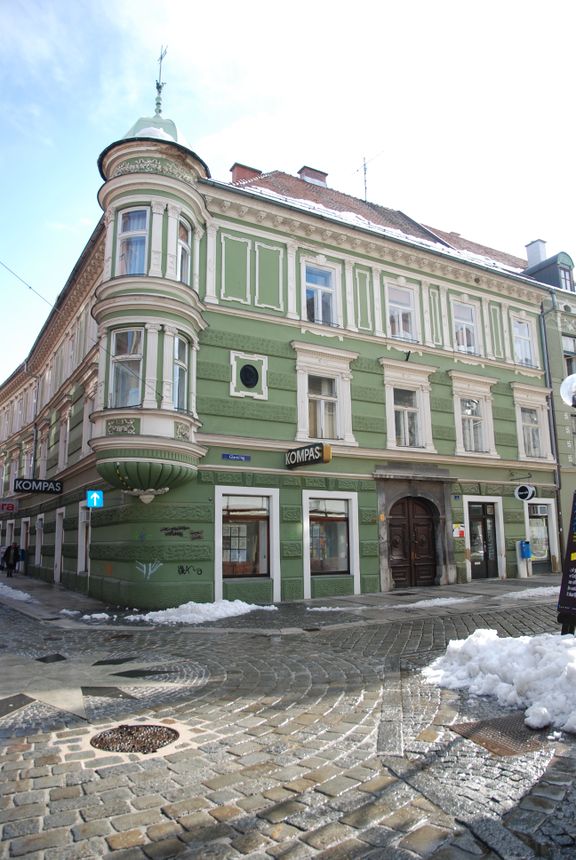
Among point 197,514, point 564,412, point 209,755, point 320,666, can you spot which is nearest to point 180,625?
point 197,514

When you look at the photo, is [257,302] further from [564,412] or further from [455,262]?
[564,412]

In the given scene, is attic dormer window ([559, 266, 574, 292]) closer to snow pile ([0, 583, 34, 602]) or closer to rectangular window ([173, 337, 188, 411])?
rectangular window ([173, 337, 188, 411])

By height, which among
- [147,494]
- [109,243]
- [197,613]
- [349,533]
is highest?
[109,243]

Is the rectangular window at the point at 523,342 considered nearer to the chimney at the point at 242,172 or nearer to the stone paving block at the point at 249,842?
the chimney at the point at 242,172

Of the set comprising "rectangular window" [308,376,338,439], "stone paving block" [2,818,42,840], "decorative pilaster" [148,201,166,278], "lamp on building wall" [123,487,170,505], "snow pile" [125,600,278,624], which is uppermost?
"decorative pilaster" [148,201,166,278]

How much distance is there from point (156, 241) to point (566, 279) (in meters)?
18.4

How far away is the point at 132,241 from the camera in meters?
14.6

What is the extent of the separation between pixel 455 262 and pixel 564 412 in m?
7.58

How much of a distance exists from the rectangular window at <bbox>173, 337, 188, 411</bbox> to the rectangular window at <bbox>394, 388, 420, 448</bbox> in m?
7.02

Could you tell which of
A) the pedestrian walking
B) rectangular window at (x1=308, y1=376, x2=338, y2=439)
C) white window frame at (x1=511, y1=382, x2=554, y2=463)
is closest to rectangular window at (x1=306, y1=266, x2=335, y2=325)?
rectangular window at (x1=308, y1=376, x2=338, y2=439)

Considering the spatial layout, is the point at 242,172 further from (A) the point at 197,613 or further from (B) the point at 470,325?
(A) the point at 197,613

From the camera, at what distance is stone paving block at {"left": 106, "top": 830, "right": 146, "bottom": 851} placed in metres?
3.27

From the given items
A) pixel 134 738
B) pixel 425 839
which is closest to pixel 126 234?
pixel 134 738

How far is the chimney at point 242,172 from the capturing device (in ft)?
65.7
